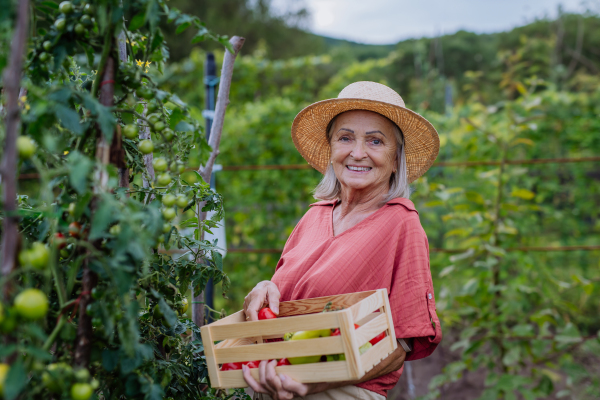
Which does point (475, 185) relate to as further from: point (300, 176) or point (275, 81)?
point (275, 81)

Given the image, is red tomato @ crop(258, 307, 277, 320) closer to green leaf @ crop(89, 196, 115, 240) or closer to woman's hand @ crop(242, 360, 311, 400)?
woman's hand @ crop(242, 360, 311, 400)

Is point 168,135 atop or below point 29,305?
atop

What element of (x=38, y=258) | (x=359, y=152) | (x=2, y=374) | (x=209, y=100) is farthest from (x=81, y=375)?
(x=209, y=100)

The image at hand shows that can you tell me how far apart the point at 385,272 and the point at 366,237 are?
0.13 meters

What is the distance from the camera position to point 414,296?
1.41 meters

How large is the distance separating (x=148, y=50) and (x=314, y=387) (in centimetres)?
99

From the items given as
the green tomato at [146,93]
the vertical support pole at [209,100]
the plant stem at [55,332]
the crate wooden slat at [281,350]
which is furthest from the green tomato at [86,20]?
the vertical support pole at [209,100]

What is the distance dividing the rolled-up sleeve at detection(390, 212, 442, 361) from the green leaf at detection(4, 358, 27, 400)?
1027mm

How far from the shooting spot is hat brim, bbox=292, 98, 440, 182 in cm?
167

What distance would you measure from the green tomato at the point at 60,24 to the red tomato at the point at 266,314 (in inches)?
36.9

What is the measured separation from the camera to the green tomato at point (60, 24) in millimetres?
897

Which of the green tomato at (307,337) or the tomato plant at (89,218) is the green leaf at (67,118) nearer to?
the tomato plant at (89,218)

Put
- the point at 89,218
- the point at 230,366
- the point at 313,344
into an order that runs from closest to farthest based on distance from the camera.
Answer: the point at 89,218 → the point at 313,344 → the point at 230,366

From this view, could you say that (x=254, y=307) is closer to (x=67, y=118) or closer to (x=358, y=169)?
(x=358, y=169)
